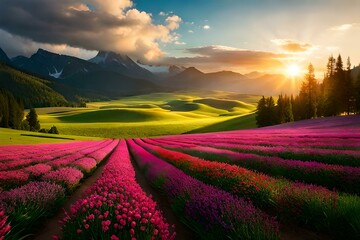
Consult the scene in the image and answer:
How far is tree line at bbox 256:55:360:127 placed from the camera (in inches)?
2766

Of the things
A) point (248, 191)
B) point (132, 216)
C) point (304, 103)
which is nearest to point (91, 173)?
point (248, 191)

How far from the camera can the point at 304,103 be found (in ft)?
289

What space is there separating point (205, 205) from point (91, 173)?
604 inches

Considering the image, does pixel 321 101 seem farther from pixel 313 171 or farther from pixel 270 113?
pixel 313 171

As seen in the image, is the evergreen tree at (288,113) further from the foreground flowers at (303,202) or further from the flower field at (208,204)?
the foreground flowers at (303,202)

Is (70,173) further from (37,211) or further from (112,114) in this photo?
(112,114)

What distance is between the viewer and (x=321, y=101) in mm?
82500

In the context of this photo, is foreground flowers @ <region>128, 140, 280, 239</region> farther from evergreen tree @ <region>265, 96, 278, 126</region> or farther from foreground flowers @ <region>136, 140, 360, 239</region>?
evergreen tree @ <region>265, 96, 278, 126</region>

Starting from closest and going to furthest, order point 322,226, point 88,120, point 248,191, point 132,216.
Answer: point 132,216 < point 322,226 < point 248,191 < point 88,120

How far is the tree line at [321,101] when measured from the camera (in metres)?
70.2

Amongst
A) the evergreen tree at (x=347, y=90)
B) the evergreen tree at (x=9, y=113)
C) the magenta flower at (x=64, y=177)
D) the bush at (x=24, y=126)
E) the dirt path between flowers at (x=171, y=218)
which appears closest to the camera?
the dirt path between flowers at (x=171, y=218)

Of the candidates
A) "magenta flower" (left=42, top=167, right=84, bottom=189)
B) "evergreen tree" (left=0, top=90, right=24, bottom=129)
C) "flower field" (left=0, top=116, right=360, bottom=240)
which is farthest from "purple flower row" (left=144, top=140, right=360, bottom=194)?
"evergreen tree" (left=0, top=90, right=24, bottom=129)

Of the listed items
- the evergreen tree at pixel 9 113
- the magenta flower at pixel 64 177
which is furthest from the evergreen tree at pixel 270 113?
the evergreen tree at pixel 9 113

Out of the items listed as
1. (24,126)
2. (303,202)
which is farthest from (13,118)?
(303,202)
